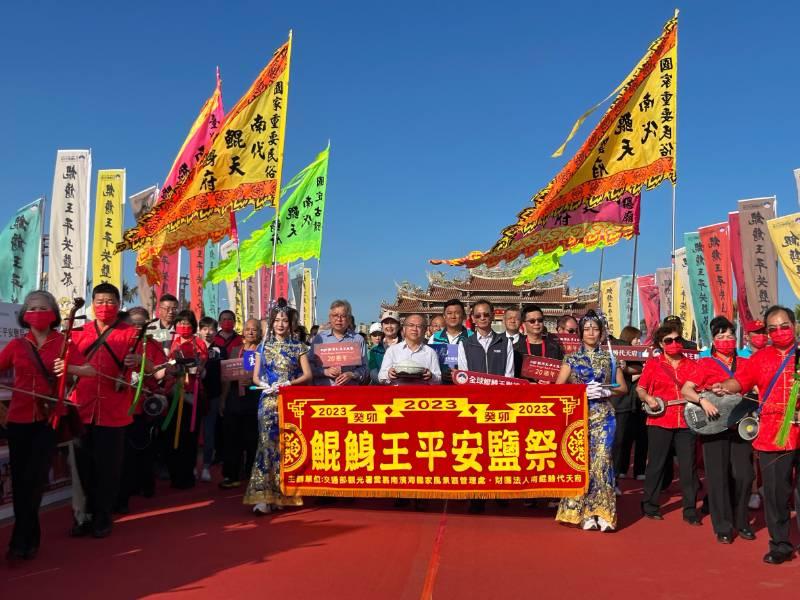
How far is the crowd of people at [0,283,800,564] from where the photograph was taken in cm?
417

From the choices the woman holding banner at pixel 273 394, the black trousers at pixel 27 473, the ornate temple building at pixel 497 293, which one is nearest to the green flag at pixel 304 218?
the woman holding banner at pixel 273 394

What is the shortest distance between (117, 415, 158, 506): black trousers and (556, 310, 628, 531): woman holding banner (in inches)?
145

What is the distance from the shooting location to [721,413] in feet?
15.7

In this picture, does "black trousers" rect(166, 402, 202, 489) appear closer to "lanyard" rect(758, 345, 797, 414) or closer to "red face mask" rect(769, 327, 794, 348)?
"lanyard" rect(758, 345, 797, 414)

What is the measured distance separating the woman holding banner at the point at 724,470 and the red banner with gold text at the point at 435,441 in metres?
0.89

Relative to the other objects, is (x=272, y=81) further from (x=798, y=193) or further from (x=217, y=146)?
(x=798, y=193)

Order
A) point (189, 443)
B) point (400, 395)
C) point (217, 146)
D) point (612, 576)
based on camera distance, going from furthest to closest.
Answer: point (217, 146) → point (189, 443) → point (400, 395) → point (612, 576)

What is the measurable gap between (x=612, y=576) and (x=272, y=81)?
6335 millimetres

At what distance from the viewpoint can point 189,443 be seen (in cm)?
682

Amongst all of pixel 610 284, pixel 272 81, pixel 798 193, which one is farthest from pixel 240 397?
pixel 610 284

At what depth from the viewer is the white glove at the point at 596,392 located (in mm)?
5027

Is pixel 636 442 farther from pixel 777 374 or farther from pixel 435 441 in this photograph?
pixel 777 374

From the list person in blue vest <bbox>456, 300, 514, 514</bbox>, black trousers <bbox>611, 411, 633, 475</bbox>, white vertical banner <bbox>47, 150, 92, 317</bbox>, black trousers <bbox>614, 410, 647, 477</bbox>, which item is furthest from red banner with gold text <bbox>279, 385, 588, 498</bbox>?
white vertical banner <bbox>47, 150, 92, 317</bbox>

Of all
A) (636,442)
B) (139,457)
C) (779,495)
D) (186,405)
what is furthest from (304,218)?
(779,495)
